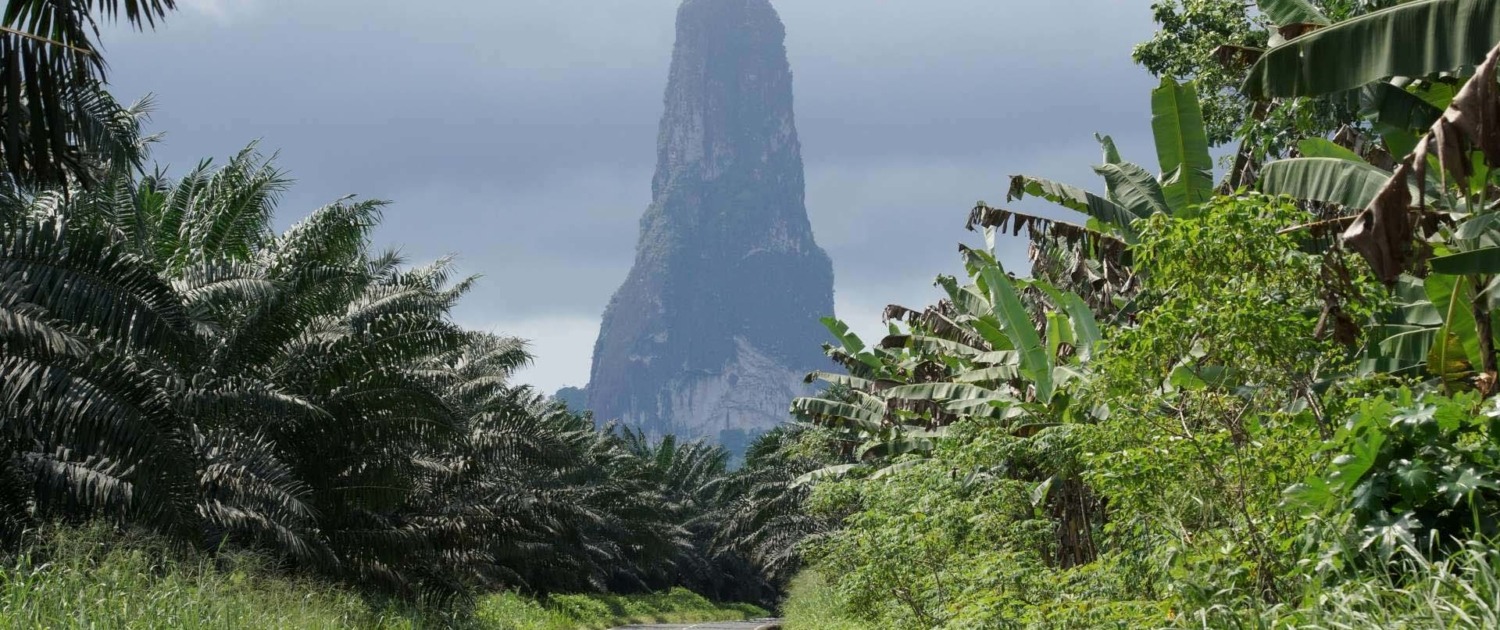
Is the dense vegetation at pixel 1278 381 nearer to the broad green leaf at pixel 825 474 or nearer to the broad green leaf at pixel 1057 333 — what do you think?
the broad green leaf at pixel 1057 333

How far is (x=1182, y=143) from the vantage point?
496 inches

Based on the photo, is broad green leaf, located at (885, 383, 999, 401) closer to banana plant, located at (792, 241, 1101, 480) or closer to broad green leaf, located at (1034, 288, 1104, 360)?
banana plant, located at (792, 241, 1101, 480)

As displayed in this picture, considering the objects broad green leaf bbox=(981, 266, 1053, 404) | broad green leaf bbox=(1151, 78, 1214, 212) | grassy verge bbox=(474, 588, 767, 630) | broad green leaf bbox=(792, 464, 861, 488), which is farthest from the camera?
grassy verge bbox=(474, 588, 767, 630)

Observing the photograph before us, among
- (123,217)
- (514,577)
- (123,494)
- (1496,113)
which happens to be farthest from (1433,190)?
(514,577)

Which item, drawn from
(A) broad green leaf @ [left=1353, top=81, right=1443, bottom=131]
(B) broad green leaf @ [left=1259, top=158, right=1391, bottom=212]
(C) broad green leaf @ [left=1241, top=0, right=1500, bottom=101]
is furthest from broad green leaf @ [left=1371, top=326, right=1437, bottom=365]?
(C) broad green leaf @ [left=1241, top=0, right=1500, bottom=101]

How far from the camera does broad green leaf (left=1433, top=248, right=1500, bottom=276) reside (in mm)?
7746

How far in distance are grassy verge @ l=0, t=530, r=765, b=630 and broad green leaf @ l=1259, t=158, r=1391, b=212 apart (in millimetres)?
8965

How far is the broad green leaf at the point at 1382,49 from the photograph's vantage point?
7.35 metres

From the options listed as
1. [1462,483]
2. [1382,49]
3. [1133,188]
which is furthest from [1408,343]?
[1462,483]

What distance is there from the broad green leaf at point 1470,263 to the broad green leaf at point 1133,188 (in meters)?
5.46

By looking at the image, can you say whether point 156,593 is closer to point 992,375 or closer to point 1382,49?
point 1382,49

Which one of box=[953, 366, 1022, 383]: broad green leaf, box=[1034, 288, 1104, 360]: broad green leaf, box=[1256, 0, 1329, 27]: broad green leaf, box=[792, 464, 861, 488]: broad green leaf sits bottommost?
box=[792, 464, 861, 488]: broad green leaf

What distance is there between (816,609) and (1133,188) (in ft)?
61.3

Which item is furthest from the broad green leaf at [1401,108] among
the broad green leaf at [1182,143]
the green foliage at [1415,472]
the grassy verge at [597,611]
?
the grassy verge at [597,611]
